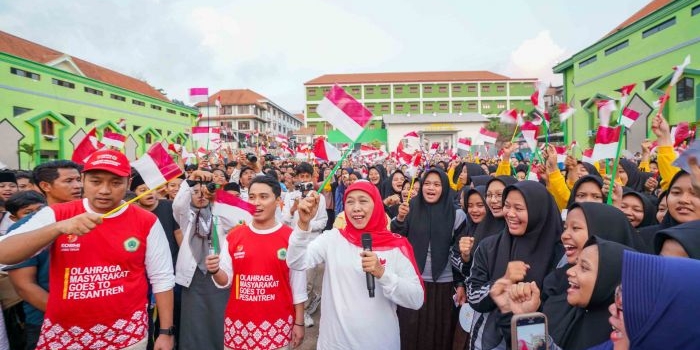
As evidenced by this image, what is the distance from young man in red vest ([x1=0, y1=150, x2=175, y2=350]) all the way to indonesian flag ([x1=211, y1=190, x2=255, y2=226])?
1.81ft

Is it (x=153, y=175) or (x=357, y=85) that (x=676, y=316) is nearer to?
(x=153, y=175)

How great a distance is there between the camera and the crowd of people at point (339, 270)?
1.66 metres

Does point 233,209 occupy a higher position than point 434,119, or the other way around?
point 434,119

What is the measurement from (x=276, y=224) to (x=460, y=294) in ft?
4.91

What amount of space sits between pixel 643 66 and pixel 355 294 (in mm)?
25955

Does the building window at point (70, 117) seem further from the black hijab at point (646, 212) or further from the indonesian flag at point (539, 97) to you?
the black hijab at point (646, 212)

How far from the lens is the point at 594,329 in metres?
1.69

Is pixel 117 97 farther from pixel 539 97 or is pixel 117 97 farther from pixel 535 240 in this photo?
pixel 535 240

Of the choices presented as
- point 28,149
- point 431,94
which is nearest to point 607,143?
point 28,149

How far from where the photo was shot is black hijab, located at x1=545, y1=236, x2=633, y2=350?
64.5 inches

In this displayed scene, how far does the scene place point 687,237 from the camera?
1628 millimetres

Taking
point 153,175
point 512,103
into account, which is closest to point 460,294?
point 153,175

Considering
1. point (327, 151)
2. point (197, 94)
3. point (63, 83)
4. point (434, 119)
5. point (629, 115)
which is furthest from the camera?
point (434, 119)

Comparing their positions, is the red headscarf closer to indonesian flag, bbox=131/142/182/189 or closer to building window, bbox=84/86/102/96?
indonesian flag, bbox=131/142/182/189
